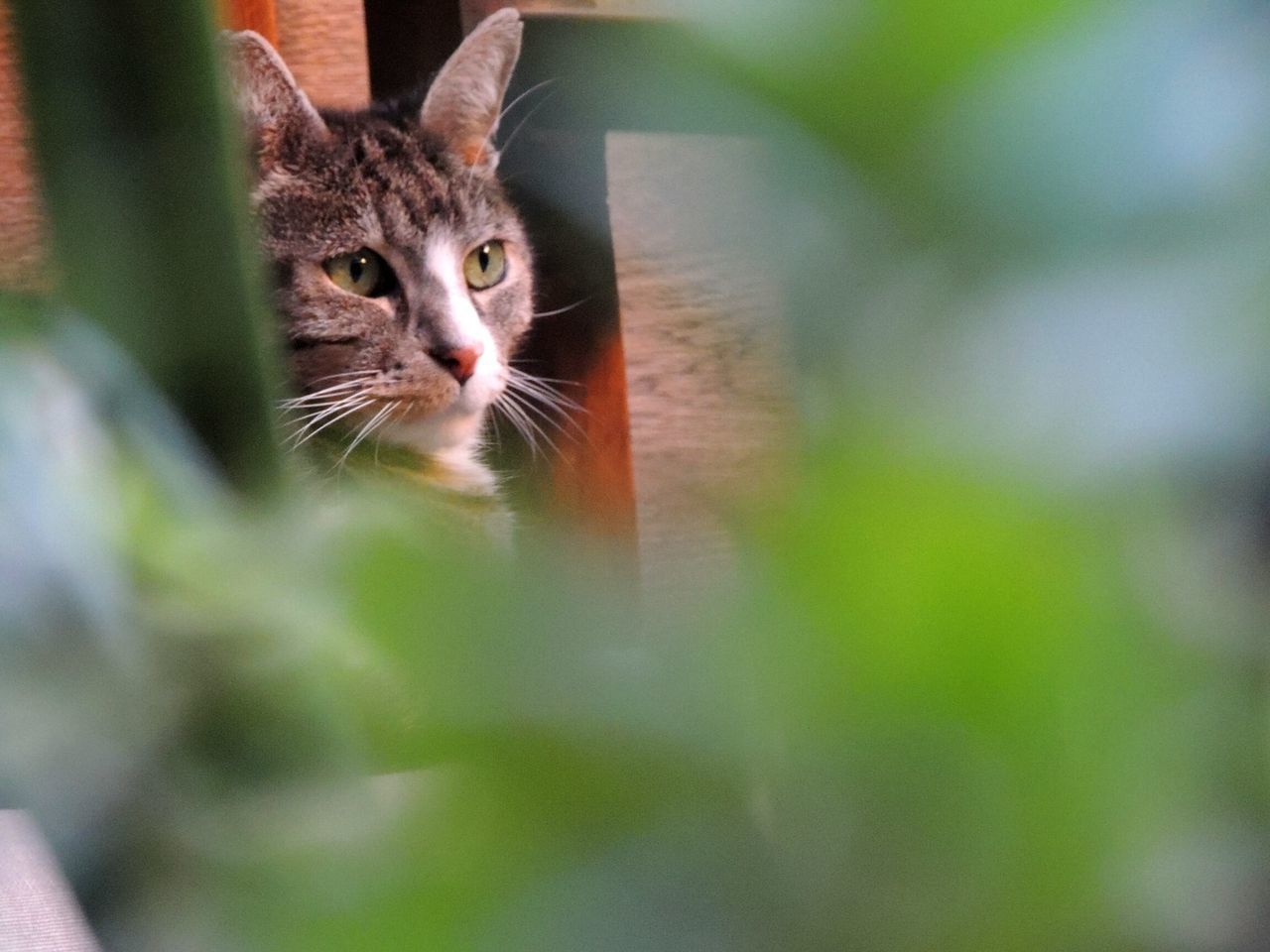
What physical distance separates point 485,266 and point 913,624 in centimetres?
69

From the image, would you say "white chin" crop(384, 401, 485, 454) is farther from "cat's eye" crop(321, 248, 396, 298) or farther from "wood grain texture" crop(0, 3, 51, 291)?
"wood grain texture" crop(0, 3, 51, 291)

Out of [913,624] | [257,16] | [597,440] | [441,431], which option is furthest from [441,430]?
[913,624]

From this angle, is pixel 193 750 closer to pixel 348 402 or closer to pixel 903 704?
pixel 903 704

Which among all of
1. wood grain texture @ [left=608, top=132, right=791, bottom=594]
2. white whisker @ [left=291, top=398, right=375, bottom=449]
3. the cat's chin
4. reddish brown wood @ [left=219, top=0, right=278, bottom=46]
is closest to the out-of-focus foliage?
wood grain texture @ [left=608, top=132, right=791, bottom=594]

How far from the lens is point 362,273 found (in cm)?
74

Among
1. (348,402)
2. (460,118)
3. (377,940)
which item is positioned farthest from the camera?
(460,118)

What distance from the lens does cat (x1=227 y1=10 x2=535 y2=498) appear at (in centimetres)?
66

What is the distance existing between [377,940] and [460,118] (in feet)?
2.36

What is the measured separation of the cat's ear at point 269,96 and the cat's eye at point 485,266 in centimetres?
11

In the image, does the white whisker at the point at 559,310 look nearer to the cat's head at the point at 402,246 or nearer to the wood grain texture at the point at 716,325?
the cat's head at the point at 402,246

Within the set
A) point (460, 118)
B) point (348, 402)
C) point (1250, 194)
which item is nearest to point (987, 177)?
point (1250, 194)

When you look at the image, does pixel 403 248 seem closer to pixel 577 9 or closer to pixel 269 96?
pixel 269 96

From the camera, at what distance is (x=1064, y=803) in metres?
0.10

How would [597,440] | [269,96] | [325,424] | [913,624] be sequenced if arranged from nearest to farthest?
[913,624] → [325,424] → [269,96] → [597,440]
